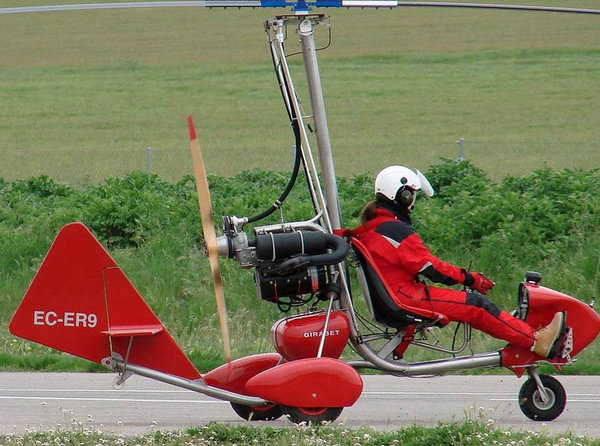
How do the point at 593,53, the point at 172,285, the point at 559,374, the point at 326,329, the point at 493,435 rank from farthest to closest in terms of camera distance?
the point at 593,53 < the point at 172,285 < the point at 559,374 < the point at 326,329 < the point at 493,435

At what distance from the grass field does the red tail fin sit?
45.0ft

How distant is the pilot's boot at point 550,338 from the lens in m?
7.48

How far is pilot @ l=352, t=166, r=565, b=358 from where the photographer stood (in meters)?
7.37

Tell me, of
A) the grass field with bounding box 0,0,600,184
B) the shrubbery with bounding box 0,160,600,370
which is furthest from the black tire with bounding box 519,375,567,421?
the grass field with bounding box 0,0,600,184

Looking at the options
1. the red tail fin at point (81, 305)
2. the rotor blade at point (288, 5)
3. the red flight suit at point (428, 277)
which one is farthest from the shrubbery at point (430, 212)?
the red tail fin at point (81, 305)

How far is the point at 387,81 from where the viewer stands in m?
43.6

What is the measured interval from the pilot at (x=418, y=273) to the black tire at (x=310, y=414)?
89cm

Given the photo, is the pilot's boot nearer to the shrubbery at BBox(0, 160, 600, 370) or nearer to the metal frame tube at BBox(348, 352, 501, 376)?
the metal frame tube at BBox(348, 352, 501, 376)

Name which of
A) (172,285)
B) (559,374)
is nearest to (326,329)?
(559,374)

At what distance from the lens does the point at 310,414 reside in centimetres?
723

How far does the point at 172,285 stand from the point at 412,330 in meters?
5.30

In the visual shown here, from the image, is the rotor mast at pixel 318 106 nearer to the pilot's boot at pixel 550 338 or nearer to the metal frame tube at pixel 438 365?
the metal frame tube at pixel 438 365

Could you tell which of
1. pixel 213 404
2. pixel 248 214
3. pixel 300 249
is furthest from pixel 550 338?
pixel 248 214

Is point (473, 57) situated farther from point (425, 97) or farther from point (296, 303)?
point (296, 303)
